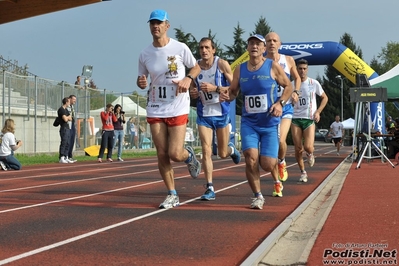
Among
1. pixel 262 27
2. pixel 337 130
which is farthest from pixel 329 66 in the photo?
pixel 337 130

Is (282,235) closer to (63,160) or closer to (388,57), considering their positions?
(63,160)

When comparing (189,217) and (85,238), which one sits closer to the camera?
(85,238)

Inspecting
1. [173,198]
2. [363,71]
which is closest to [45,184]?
[173,198]

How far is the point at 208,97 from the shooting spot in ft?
33.2

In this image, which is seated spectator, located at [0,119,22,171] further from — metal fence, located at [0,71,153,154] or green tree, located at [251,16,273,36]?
green tree, located at [251,16,273,36]

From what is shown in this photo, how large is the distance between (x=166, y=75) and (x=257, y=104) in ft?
3.67

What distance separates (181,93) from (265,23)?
100 meters

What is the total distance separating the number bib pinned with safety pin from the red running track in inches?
46.0

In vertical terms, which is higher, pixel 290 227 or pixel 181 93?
pixel 181 93

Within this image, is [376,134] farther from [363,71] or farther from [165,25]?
[165,25]

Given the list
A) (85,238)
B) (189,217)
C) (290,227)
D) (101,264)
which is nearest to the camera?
(101,264)

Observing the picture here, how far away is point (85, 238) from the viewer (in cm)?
655

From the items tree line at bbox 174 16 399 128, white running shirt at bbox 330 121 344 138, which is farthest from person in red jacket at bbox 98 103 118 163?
tree line at bbox 174 16 399 128

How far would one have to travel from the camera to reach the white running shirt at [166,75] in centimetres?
891
